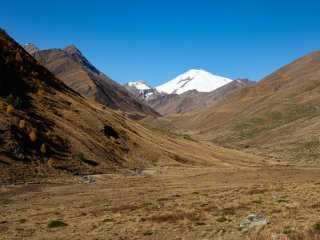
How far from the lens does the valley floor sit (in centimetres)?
2020

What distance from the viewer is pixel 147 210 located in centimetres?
2728

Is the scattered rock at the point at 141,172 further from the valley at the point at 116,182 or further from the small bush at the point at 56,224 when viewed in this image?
the small bush at the point at 56,224

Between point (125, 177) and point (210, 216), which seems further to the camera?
point (125, 177)

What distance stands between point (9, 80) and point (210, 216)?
61.2 meters

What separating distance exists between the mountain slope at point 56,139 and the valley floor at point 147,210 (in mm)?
8449

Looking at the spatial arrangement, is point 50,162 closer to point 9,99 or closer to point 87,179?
point 87,179

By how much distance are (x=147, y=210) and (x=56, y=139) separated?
35.4 metres

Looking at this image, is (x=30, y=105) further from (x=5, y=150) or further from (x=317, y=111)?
(x=317, y=111)

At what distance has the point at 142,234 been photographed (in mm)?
20203

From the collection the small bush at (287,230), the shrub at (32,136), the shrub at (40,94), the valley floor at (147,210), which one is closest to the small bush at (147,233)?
the valley floor at (147,210)

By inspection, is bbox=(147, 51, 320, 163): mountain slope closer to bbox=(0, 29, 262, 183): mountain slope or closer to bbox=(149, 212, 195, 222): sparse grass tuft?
bbox=(0, 29, 262, 183): mountain slope

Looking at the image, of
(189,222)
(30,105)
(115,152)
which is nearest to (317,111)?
(115,152)

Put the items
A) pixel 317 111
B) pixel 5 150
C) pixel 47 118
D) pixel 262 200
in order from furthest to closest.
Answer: pixel 317 111, pixel 47 118, pixel 5 150, pixel 262 200

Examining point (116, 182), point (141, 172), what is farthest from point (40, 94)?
point (116, 182)
